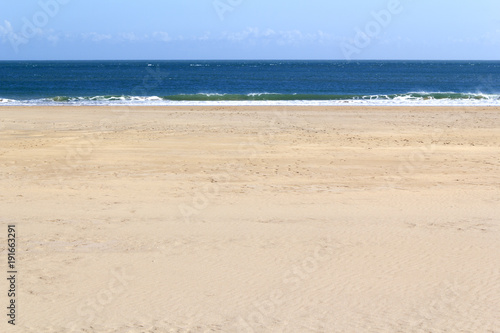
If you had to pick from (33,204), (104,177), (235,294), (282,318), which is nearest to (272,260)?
(235,294)

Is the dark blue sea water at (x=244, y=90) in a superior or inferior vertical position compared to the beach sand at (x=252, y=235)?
inferior

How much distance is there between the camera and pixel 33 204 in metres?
9.32

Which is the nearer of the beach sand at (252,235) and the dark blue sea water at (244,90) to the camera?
the beach sand at (252,235)

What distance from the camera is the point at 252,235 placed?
7.85m

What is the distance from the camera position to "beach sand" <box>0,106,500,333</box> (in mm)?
5602

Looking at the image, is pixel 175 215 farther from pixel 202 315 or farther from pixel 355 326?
pixel 355 326

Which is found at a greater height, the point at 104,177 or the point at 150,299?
the point at 150,299

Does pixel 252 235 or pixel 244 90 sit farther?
pixel 244 90

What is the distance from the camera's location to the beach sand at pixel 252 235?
5.60m

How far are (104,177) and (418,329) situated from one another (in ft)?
25.7

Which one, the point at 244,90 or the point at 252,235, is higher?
the point at 252,235

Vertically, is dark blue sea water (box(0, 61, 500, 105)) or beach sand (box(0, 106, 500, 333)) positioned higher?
beach sand (box(0, 106, 500, 333))

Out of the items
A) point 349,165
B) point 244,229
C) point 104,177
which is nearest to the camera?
point 244,229

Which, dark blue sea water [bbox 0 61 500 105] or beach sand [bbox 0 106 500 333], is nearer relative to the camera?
beach sand [bbox 0 106 500 333]
